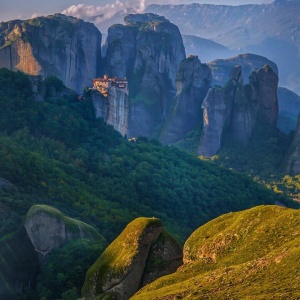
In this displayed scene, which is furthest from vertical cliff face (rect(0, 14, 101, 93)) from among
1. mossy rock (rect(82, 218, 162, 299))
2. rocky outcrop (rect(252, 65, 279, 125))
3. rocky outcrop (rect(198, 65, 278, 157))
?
mossy rock (rect(82, 218, 162, 299))

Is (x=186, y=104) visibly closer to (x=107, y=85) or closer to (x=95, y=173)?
(x=107, y=85)

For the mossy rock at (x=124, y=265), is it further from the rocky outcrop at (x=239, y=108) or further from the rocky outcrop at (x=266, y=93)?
the rocky outcrop at (x=266, y=93)

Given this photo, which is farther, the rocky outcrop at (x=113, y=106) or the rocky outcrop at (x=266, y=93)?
the rocky outcrop at (x=266, y=93)

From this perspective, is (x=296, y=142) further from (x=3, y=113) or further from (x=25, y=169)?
(x=25, y=169)

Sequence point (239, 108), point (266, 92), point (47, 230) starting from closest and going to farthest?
point (47, 230) → point (239, 108) → point (266, 92)

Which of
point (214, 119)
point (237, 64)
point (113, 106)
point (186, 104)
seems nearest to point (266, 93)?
point (214, 119)

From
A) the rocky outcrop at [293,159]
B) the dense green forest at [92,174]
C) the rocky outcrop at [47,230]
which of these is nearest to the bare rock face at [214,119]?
the rocky outcrop at [293,159]

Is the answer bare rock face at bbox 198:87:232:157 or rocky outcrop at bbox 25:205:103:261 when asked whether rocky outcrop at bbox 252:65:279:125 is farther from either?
rocky outcrop at bbox 25:205:103:261
